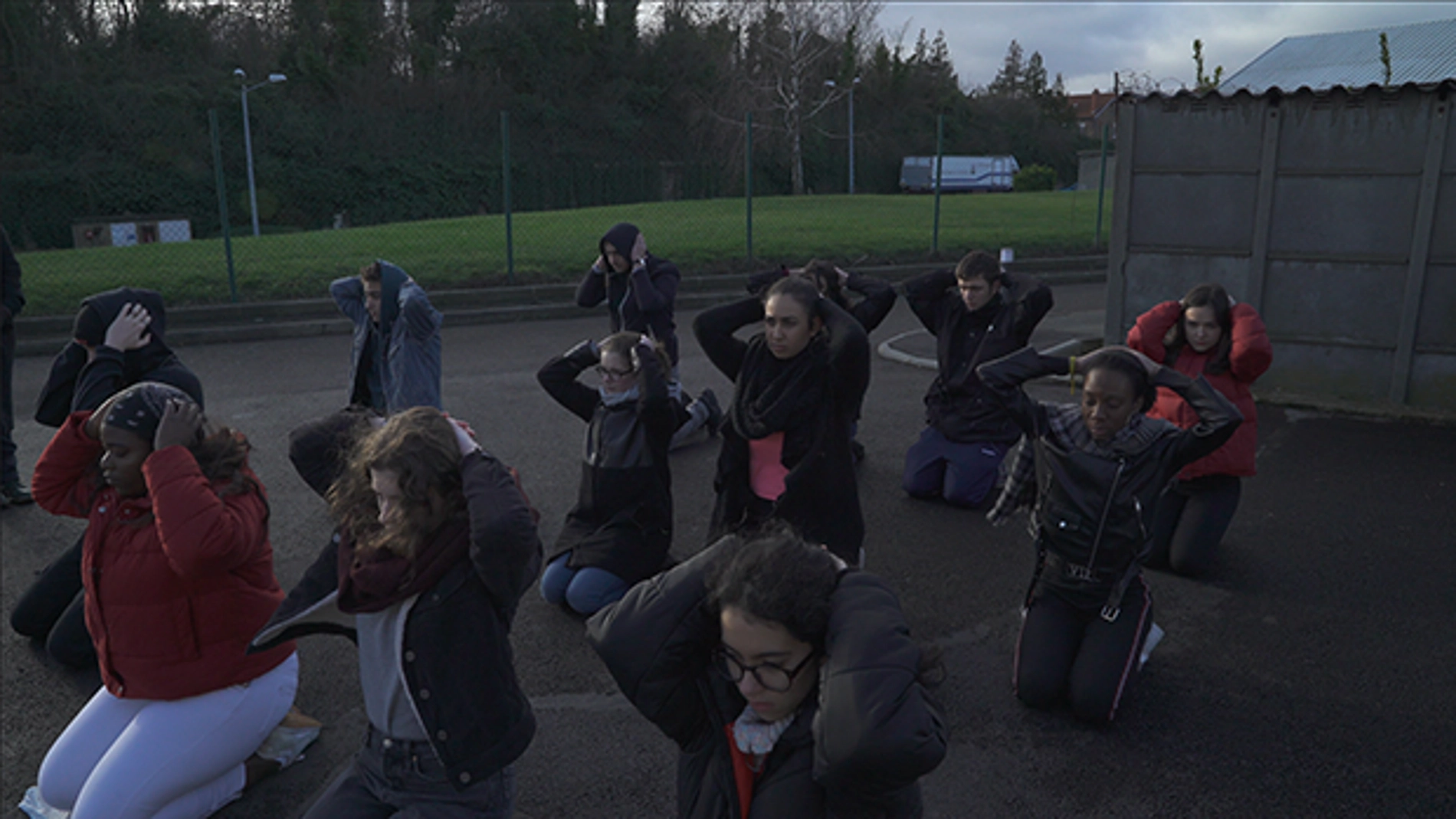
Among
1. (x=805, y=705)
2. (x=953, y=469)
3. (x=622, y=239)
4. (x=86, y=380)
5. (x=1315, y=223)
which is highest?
(x=1315, y=223)

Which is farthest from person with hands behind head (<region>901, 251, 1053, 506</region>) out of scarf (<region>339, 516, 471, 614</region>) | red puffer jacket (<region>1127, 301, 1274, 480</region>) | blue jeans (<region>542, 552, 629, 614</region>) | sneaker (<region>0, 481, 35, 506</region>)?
sneaker (<region>0, 481, 35, 506</region>)

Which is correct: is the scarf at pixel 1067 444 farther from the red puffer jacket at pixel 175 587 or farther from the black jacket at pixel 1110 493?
the red puffer jacket at pixel 175 587

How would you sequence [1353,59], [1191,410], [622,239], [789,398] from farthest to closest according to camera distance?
[1353,59]
[622,239]
[1191,410]
[789,398]

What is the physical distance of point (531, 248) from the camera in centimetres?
1695

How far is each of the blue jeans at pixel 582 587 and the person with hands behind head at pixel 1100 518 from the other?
1922mm

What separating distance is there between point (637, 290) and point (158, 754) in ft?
17.0

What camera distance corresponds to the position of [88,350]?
16.4 ft

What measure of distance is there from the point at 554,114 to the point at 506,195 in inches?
1238

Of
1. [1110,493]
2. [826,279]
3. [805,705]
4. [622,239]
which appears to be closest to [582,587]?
[1110,493]

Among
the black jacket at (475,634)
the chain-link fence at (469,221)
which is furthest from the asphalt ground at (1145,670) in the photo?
the chain-link fence at (469,221)

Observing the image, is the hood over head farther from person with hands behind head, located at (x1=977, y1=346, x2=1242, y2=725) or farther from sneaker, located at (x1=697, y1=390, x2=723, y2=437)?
person with hands behind head, located at (x1=977, y1=346, x2=1242, y2=725)

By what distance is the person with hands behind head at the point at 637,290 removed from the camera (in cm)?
795

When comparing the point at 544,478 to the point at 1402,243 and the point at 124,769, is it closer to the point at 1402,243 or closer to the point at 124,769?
the point at 124,769

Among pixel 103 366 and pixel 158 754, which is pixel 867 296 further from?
pixel 158 754
